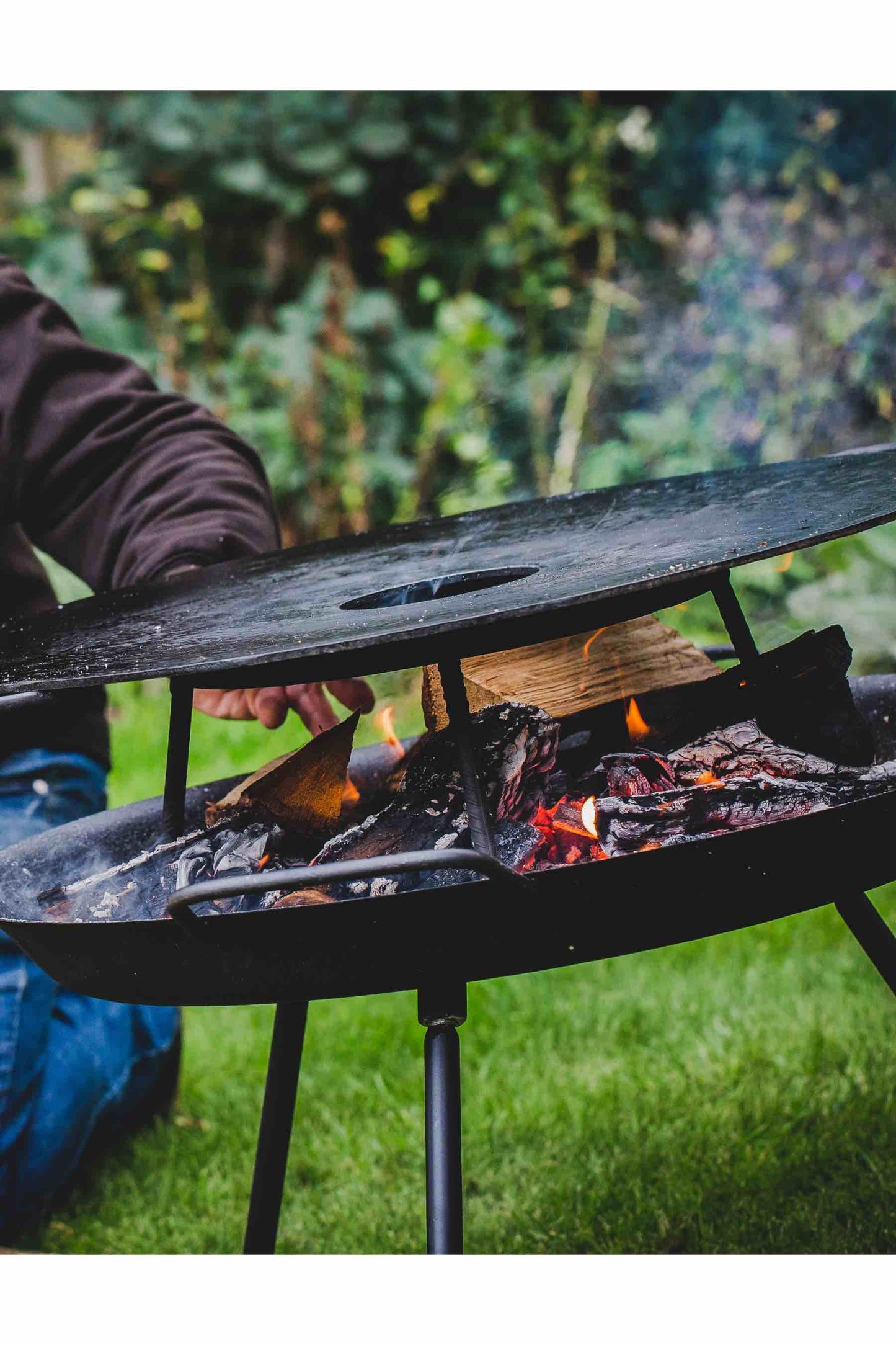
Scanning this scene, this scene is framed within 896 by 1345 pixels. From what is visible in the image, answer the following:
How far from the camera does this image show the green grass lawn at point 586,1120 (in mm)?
1738

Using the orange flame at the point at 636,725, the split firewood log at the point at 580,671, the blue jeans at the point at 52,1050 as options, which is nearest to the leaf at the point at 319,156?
the blue jeans at the point at 52,1050

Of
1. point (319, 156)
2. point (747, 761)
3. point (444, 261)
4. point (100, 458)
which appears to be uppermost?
point (319, 156)

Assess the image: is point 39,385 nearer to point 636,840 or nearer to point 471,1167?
point 636,840

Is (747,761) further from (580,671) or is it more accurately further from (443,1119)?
(443,1119)

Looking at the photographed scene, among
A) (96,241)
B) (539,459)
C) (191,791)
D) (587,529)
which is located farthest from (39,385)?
(96,241)

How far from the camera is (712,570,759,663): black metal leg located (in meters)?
1.38

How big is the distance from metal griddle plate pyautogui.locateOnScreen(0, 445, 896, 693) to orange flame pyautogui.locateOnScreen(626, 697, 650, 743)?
0.18m

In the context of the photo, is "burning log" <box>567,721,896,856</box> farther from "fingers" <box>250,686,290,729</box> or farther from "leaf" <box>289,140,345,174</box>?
"leaf" <box>289,140,345,174</box>

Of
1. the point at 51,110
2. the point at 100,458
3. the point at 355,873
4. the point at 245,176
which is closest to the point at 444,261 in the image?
the point at 245,176

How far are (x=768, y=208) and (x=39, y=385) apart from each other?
280 cm

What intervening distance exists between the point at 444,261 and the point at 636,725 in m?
3.43

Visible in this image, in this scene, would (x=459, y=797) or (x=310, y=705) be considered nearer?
(x=459, y=797)

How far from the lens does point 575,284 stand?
4.29m

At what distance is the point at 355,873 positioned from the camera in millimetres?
913
